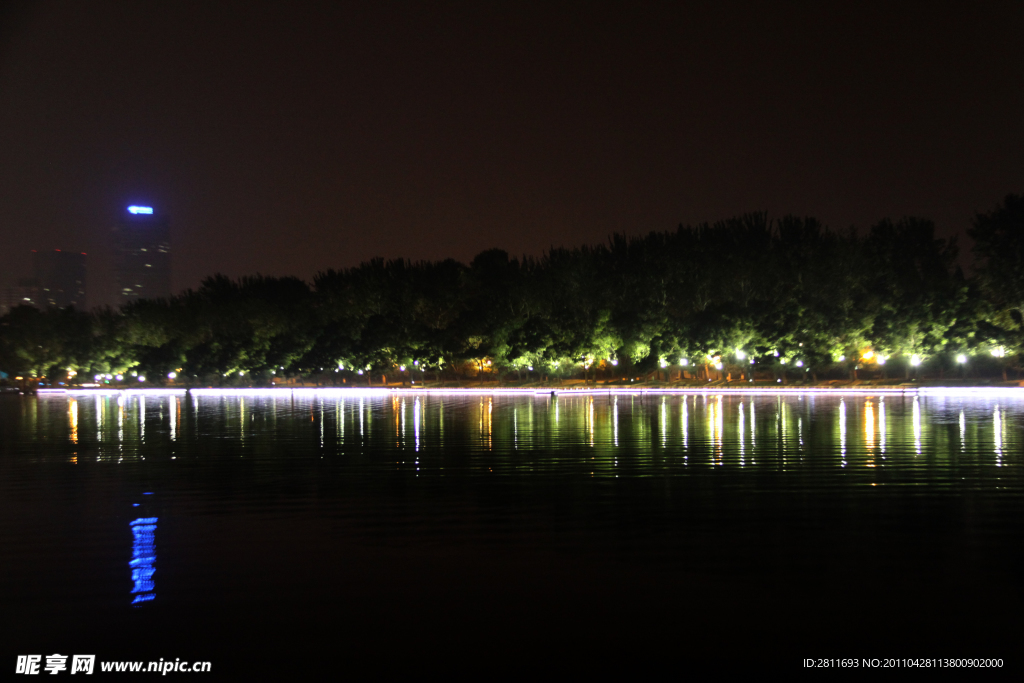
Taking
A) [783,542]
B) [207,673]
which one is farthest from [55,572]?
[783,542]

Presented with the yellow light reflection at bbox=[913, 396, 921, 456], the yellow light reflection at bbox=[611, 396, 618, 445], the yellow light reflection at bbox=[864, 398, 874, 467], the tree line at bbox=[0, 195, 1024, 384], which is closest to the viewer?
the yellow light reflection at bbox=[864, 398, 874, 467]

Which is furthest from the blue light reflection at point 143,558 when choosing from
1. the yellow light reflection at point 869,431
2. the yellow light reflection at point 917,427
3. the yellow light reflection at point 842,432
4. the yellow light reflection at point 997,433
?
the yellow light reflection at point 917,427

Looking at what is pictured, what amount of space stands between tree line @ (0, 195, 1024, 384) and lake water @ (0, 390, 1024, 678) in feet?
126

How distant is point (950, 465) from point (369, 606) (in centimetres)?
1263

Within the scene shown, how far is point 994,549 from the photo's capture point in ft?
28.9

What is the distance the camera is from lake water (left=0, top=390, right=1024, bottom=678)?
642cm

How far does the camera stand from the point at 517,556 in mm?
8797

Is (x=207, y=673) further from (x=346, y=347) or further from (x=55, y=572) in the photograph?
(x=346, y=347)

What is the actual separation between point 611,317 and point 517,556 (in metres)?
51.4

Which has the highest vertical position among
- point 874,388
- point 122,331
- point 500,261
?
point 500,261

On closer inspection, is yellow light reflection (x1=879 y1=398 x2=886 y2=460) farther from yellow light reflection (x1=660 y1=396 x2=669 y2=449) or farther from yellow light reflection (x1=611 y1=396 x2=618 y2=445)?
yellow light reflection (x1=611 y1=396 x2=618 y2=445)

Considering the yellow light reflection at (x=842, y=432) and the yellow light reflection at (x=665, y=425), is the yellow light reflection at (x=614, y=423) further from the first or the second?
the yellow light reflection at (x=842, y=432)

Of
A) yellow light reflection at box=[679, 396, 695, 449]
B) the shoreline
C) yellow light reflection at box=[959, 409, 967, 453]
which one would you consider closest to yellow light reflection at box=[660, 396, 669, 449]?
yellow light reflection at box=[679, 396, 695, 449]

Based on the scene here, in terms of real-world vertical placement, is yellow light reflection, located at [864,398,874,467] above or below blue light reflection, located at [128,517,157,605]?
below
